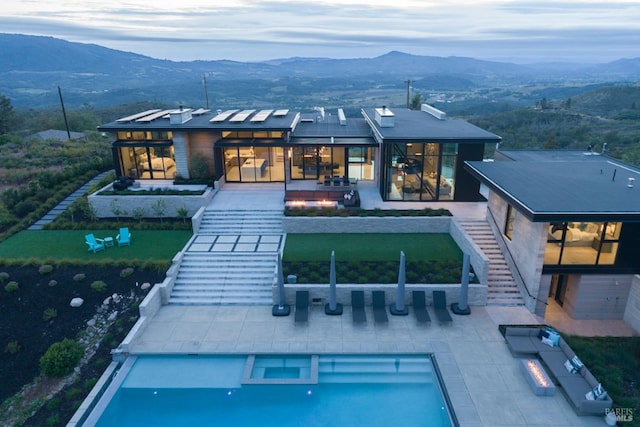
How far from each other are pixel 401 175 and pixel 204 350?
15989 millimetres

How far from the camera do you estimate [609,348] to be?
15.0m

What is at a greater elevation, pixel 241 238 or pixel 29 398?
pixel 241 238

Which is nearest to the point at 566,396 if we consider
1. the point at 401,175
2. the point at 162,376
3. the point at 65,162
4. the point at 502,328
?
the point at 502,328

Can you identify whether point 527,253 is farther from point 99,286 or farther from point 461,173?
point 99,286

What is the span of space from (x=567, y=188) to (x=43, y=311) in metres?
24.1

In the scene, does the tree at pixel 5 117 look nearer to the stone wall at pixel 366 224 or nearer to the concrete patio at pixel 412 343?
the stone wall at pixel 366 224

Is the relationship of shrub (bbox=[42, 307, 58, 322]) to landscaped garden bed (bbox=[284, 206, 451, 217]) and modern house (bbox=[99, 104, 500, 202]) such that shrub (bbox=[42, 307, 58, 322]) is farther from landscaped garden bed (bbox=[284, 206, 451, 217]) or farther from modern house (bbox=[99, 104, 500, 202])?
modern house (bbox=[99, 104, 500, 202])

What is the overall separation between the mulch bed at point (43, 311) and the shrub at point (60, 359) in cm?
53

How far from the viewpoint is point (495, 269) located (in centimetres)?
1923

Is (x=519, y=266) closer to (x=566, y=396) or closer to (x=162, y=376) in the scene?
(x=566, y=396)

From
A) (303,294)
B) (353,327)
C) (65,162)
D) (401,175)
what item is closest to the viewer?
(353,327)

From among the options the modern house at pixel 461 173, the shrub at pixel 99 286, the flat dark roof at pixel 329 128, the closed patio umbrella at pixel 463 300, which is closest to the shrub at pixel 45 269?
the shrub at pixel 99 286

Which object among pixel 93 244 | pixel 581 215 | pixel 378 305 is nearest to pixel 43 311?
pixel 93 244

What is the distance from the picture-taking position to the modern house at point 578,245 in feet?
51.2
